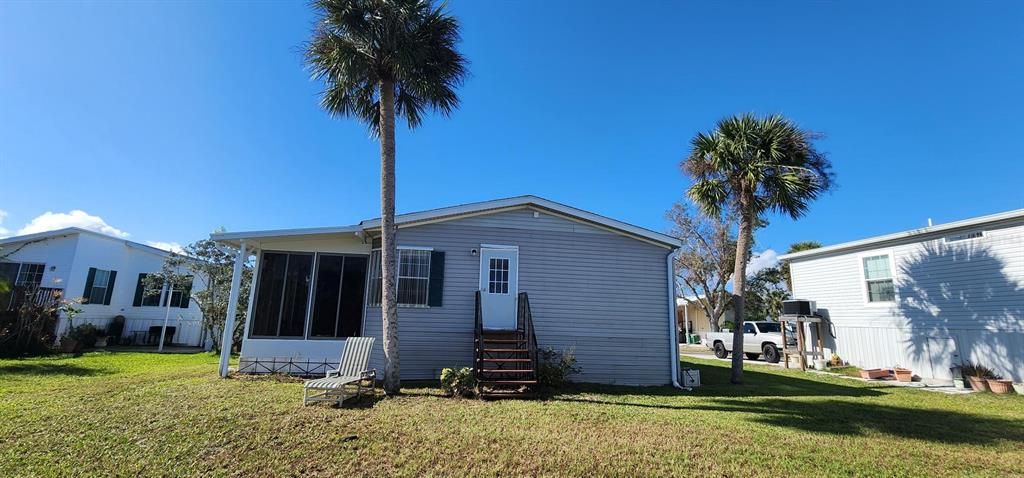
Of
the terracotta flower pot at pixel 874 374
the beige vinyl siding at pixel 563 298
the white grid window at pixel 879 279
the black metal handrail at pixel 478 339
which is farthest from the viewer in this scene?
the white grid window at pixel 879 279

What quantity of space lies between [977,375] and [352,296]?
16.1 meters

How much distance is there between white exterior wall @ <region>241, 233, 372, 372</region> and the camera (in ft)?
32.8

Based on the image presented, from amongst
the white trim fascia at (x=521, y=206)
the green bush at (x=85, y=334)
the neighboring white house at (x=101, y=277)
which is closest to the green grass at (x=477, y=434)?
the white trim fascia at (x=521, y=206)

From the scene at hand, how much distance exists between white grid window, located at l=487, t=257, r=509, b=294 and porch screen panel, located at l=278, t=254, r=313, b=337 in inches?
177

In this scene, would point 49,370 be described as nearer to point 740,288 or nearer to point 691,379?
point 691,379

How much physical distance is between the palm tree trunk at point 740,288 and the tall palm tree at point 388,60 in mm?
8183

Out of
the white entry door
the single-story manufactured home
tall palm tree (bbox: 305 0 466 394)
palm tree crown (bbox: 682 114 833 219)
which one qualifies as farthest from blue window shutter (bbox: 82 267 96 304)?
palm tree crown (bbox: 682 114 833 219)

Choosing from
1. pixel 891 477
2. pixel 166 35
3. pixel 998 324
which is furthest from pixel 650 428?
pixel 166 35

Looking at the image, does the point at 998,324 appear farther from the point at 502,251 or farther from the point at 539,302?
the point at 502,251

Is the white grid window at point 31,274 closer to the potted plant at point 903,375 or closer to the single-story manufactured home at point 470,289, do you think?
the single-story manufactured home at point 470,289

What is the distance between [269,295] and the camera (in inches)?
408

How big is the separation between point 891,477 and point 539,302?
6.82m

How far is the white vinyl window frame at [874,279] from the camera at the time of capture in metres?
13.2

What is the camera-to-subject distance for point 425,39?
8.30m
